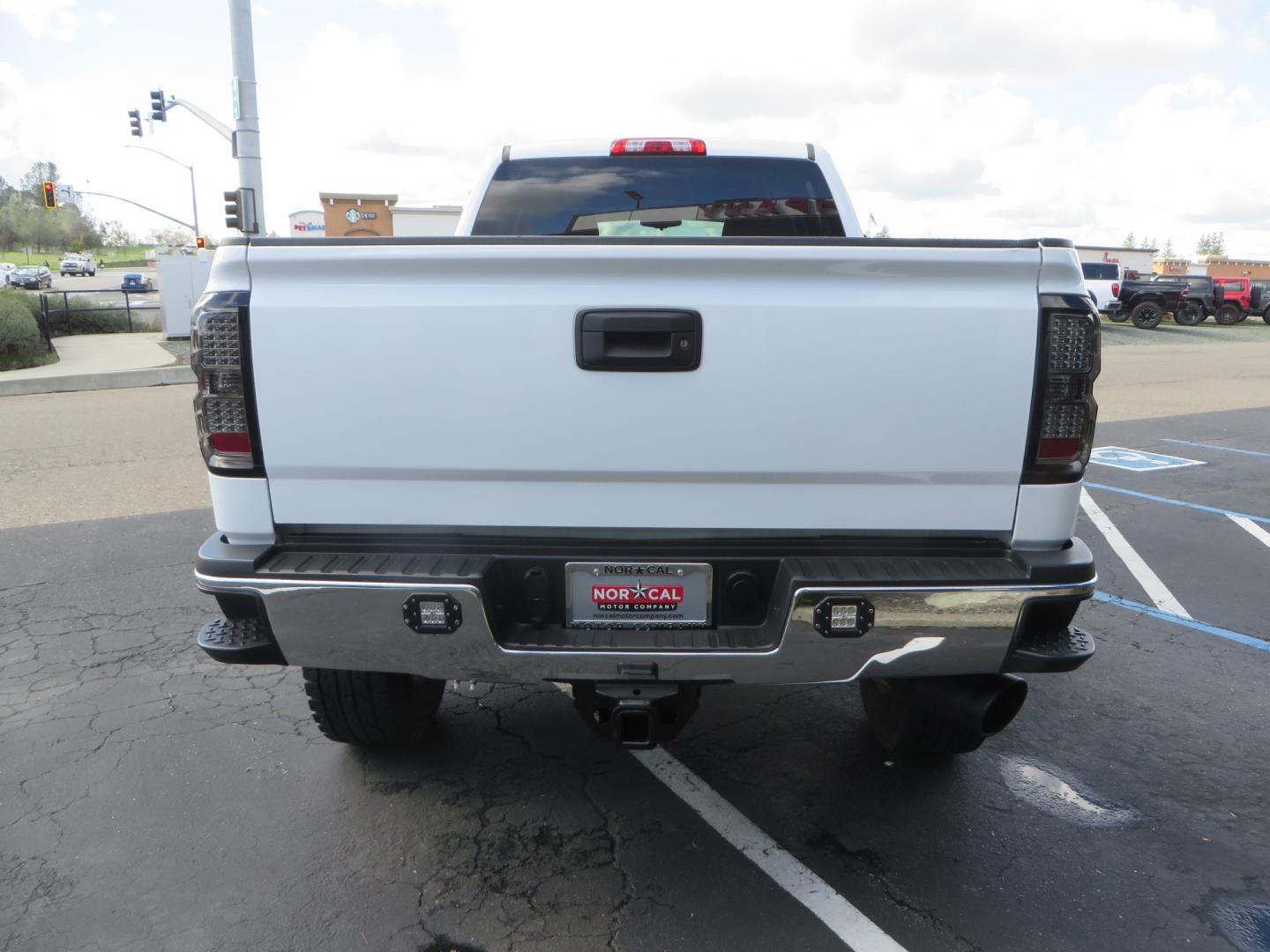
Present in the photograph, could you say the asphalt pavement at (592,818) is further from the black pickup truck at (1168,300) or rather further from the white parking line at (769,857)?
the black pickup truck at (1168,300)

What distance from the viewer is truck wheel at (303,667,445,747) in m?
3.17

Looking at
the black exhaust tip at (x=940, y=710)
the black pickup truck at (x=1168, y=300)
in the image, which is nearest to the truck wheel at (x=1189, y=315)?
the black pickup truck at (x=1168, y=300)

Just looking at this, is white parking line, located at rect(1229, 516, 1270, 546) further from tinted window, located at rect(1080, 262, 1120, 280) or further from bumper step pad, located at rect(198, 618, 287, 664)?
tinted window, located at rect(1080, 262, 1120, 280)

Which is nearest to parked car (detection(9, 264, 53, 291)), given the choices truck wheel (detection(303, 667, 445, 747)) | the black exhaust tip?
truck wheel (detection(303, 667, 445, 747))

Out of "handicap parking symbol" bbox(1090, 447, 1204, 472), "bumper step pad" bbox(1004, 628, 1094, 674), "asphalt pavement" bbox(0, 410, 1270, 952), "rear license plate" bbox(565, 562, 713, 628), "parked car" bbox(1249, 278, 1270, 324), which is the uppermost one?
"parked car" bbox(1249, 278, 1270, 324)

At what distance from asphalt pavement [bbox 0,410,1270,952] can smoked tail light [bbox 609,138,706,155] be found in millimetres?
2473

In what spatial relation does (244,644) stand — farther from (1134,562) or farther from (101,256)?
(101,256)

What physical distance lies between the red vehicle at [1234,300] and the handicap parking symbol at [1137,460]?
30075 mm

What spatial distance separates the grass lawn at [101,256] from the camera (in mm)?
93731

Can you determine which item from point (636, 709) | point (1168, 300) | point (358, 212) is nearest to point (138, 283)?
point (358, 212)

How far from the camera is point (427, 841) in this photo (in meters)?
2.97

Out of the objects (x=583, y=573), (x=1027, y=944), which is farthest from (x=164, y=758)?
(x=1027, y=944)

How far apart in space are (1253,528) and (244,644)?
23.0 ft

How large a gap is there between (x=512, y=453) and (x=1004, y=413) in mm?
1295
